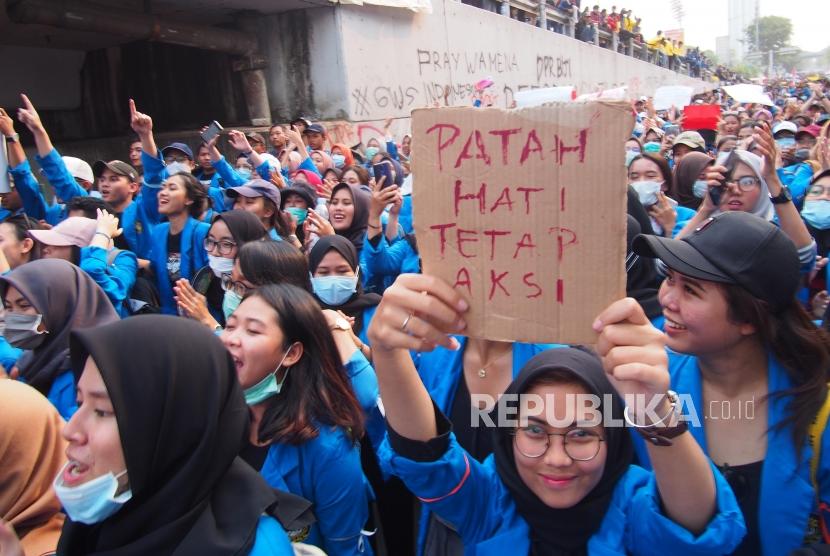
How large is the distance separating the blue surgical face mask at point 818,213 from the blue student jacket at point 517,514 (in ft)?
9.86

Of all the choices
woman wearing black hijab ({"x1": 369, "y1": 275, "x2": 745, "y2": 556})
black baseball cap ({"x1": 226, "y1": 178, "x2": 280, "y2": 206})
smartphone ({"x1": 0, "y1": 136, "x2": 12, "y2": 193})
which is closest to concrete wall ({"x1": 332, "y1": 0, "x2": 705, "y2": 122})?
black baseball cap ({"x1": 226, "y1": 178, "x2": 280, "y2": 206})

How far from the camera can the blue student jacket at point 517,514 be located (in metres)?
1.33

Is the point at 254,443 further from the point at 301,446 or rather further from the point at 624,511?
the point at 624,511

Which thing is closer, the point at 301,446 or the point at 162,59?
the point at 301,446

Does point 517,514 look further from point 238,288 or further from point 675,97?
point 675,97

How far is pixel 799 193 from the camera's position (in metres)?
5.07

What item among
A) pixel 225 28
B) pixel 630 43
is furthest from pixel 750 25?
pixel 225 28

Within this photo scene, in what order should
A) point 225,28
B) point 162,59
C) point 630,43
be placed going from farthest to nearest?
point 630,43 → point 162,59 → point 225,28

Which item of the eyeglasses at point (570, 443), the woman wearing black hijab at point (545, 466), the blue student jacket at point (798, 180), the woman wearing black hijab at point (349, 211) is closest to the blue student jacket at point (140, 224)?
the woman wearing black hijab at point (349, 211)

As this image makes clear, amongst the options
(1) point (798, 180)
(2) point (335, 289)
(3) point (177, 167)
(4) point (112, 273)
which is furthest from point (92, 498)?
(1) point (798, 180)

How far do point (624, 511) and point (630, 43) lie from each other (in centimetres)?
3283

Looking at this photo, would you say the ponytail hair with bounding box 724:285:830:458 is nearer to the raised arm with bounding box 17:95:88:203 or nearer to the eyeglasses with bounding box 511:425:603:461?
the eyeglasses with bounding box 511:425:603:461

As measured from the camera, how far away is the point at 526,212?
4.07ft

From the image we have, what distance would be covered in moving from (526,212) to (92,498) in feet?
3.69
